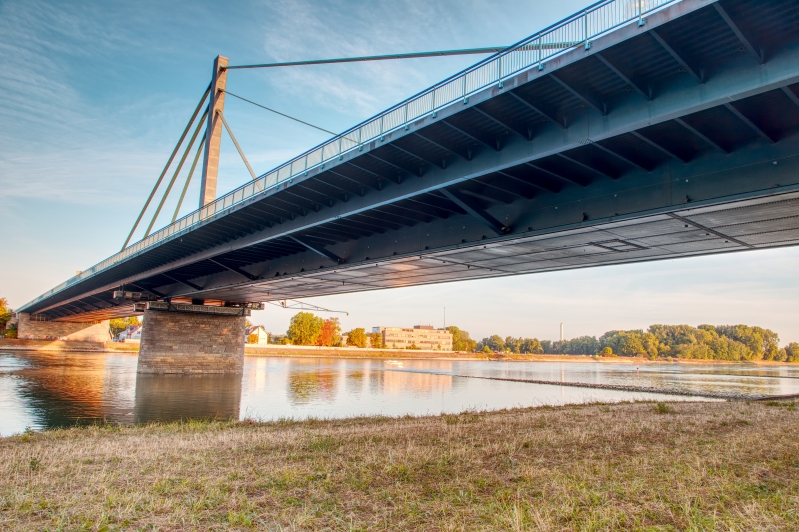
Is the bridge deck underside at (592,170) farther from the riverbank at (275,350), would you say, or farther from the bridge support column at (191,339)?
the riverbank at (275,350)

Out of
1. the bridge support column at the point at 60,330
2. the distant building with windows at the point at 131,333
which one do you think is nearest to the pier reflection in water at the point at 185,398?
the bridge support column at the point at 60,330

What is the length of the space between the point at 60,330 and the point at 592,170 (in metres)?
127

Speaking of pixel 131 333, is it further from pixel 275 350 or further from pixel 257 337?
pixel 275 350

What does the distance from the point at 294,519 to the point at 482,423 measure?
10556 millimetres

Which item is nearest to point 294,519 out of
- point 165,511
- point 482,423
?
point 165,511

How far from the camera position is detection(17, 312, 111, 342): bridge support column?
347 ft

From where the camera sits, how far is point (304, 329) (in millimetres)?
150125

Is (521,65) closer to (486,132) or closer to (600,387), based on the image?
(486,132)

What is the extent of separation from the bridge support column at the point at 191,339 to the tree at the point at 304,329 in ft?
316

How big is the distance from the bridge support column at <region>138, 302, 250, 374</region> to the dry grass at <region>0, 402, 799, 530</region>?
38104 millimetres

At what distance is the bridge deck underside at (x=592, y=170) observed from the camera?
11.4m

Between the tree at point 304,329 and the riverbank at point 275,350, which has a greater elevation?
the tree at point 304,329

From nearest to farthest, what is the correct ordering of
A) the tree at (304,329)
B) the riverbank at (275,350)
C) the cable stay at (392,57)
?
the cable stay at (392,57) → the riverbank at (275,350) → the tree at (304,329)

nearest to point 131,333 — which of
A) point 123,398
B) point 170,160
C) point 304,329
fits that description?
point 304,329
